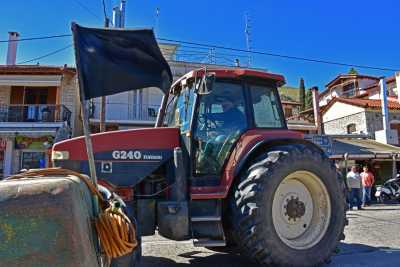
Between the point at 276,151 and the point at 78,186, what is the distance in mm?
2616

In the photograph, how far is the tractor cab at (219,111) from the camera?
4559 mm

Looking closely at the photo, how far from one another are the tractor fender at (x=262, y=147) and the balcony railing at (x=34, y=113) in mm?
17359

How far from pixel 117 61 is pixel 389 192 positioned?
15798 millimetres

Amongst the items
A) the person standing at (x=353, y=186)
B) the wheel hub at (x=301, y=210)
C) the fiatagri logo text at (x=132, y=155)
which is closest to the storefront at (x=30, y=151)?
the person standing at (x=353, y=186)

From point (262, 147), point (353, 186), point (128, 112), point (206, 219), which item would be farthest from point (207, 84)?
point (128, 112)

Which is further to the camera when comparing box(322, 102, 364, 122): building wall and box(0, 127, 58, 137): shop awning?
box(322, 102, 364, 122): building wall

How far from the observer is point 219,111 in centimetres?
477

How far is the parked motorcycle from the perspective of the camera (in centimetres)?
1608

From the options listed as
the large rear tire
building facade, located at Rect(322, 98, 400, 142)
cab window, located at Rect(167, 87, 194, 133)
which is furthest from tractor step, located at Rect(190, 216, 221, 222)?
building facade, located at Rect(322, 98, 400, 142)

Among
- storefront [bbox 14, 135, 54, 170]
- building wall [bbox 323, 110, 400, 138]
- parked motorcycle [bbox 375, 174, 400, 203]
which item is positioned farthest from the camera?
building wall [bbox 323, 110, 400, 138]

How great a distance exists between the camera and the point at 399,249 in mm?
5691

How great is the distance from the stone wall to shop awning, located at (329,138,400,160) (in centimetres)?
320

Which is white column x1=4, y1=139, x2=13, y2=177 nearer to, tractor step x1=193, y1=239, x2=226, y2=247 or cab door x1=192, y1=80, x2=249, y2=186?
cab door x1=192, y1=80, x2=249, y2=186

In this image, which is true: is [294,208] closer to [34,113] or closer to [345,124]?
[34,113]
